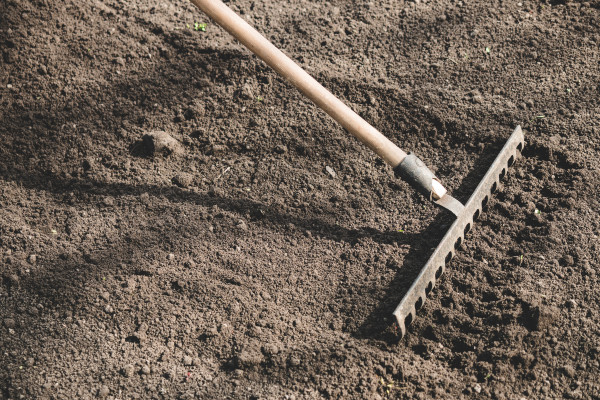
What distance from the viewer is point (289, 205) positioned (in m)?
3.11

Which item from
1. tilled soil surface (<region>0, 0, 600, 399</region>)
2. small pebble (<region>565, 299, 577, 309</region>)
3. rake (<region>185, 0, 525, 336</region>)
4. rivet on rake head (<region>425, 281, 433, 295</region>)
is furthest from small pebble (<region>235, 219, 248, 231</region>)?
small pebble (<region>565, 299, 577, 309</region>)

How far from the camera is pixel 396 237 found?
2.96 metres

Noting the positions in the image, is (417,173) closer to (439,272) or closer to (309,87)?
(439,272)

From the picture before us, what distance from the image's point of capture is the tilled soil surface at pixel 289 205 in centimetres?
253

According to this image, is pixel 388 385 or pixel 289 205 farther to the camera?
pixel 289 205

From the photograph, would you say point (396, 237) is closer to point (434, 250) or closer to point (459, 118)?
point (434, 250)

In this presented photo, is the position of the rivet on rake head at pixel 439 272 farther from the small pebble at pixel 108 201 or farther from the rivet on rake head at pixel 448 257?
the small pebble at pixel 108 201

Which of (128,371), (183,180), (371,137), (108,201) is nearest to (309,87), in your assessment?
(371,137)

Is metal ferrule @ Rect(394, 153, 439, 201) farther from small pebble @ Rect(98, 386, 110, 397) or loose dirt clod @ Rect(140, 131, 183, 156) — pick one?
small pebble @ Rect(98, 386, 110, 397)

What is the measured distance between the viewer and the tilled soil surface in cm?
253

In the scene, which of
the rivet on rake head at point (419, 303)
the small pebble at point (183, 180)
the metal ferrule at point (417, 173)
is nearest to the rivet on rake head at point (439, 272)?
the rivet on rake head at point (419, 303)

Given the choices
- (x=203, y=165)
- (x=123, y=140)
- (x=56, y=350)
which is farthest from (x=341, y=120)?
(x=56, y=350)

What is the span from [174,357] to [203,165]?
1.18 meters

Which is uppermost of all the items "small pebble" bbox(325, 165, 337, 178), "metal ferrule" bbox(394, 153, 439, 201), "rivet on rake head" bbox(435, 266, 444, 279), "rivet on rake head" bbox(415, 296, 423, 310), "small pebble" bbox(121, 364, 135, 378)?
"metal ferrule" bbox(394, 153, 439, 201)
